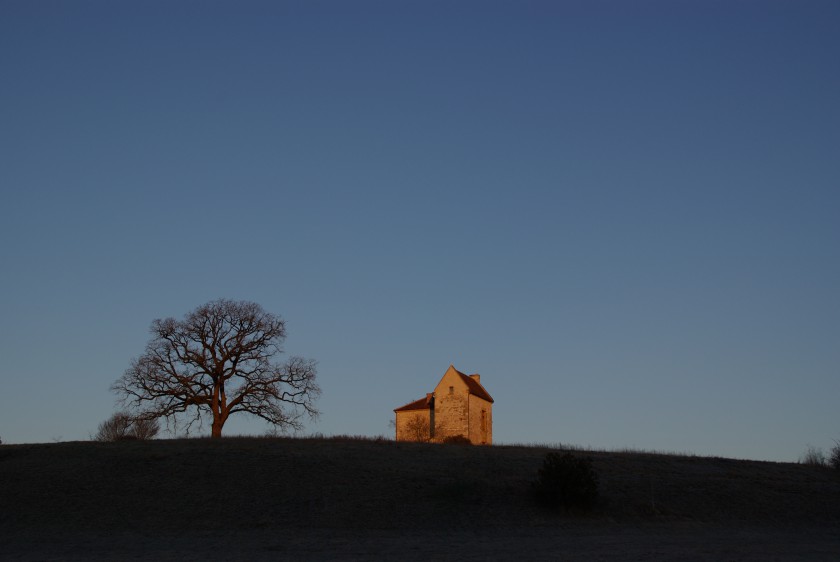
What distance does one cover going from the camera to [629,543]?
21984mm

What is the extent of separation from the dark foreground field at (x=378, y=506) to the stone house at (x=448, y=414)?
3231 centimetres

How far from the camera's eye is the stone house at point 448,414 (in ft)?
225

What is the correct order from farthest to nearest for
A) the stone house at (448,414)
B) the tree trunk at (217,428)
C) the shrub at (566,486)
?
1. the stone house at (448,414)
2. the tree trunk at (217,428)
3. the shrub at (566,486)

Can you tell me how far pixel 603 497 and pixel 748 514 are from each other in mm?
5074

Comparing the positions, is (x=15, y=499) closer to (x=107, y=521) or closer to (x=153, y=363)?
(x=107, y=521)

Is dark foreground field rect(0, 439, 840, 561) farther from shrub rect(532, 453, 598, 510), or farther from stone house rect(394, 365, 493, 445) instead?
stone house rect(394, 365, 493, 445)

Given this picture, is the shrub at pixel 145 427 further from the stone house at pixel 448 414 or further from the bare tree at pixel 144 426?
the stone house at pixel 448 414

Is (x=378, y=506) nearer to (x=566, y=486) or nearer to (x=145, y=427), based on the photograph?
(x=566, y=486)

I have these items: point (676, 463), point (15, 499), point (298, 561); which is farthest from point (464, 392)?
point (298, 561)

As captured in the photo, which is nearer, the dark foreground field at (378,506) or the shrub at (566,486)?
the dark foreground field at (378,506)

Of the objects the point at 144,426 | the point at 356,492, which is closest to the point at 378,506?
the point at 356,492

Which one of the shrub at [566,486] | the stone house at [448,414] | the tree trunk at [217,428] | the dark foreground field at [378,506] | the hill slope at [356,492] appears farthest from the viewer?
the stone house at [448,414]

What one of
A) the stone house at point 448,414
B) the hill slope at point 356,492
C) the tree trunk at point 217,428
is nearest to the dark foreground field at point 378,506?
the hill slope at point 356,492

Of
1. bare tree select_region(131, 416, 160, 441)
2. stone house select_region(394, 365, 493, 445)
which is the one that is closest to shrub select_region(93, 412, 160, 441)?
bare tree select_region(131, 416, 160, 441)
